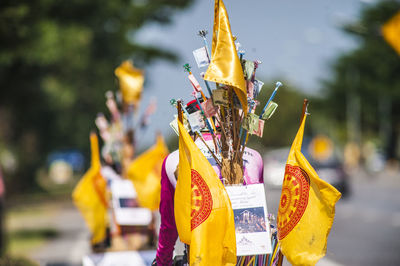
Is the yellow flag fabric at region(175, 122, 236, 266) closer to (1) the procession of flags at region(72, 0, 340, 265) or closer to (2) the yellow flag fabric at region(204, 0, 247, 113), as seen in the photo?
(1) the procession of flags at region(72, 0, 340, 265)

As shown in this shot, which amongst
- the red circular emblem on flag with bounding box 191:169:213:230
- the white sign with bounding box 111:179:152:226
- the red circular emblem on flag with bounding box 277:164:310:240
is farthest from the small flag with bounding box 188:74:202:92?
the white sign with bounding box 111:179:152:226

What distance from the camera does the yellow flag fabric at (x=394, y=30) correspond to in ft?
34.5

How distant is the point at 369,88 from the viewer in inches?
2304

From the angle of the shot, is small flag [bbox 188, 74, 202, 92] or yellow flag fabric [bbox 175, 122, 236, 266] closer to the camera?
yellow flag fabric [bbox 175, 122, 236, 266]

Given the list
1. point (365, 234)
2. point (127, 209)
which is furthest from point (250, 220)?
point (365, 234)

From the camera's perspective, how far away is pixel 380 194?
25219 millimetres

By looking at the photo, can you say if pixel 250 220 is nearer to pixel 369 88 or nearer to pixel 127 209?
pixel 127 209

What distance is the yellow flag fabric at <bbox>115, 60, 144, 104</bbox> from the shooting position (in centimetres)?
871

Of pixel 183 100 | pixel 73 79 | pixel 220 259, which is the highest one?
pixel 73 79

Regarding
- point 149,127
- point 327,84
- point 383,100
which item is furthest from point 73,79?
point 327,84

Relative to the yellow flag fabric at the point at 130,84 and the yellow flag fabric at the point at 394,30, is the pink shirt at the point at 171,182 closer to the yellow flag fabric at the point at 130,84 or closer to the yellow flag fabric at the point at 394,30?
the yellow flag fabric at the point at 130,84

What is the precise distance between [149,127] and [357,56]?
2130 inches

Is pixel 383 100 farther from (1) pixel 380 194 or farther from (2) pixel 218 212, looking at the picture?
(2) pixel 218 212

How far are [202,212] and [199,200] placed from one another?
62 mm
